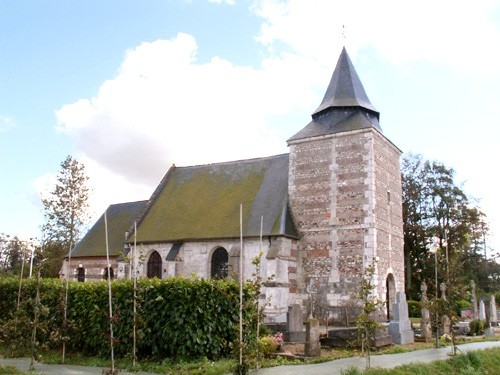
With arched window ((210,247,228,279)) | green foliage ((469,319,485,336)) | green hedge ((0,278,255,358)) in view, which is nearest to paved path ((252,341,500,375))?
green hedge ((0,278,255,358))

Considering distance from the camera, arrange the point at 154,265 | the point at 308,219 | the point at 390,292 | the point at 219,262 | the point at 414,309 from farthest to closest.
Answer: the point at 414,309, the point at 154,265, the point at 219,262, the point at 390,292, the point at 308,219

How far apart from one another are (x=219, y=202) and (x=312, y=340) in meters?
14.8

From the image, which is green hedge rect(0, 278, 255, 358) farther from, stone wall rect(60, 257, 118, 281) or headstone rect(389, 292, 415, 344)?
stone wall rect(60, 257, 118, 281)

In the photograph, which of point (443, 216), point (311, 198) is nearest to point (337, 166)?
point (311, 198)

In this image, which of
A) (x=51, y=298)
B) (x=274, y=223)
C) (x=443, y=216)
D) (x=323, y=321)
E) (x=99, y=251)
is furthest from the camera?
(x=443, y=216)

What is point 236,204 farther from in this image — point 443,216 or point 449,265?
point 443,216

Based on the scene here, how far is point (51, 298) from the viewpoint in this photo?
15.5m

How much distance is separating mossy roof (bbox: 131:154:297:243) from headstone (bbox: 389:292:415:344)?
7251 mm

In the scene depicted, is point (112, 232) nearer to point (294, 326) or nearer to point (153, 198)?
point (153, 198)

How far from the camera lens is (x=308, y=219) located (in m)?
24.8

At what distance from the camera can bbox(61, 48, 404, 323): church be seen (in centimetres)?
2341

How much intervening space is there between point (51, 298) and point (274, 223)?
468 inches

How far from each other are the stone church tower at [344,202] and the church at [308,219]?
0.05 m

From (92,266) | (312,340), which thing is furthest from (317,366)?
(92,266)
